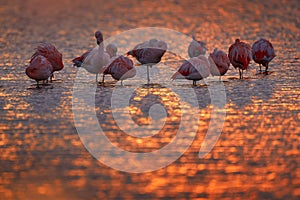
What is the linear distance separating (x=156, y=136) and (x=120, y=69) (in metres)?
3.62

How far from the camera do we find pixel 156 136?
30.0ft

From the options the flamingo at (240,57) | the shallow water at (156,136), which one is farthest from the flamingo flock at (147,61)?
the shallow water at (156,136)

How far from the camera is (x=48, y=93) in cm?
1190

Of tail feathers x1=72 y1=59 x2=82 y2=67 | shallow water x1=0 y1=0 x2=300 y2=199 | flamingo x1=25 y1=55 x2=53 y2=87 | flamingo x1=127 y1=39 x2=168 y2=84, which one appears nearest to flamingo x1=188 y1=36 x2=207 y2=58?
shallow water x1=0 y1=0 x2=300 y2=199

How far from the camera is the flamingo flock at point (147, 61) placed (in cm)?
1243

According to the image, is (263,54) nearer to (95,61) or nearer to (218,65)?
(218,65)

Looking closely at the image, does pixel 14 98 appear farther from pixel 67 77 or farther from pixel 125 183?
pixel 125 183

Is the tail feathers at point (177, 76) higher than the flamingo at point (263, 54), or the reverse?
the flamingo at point (263, 54)

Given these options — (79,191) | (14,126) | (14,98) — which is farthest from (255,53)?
(79,191)

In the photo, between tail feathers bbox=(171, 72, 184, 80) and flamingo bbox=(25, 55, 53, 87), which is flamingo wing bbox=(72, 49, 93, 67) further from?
tail feathers bbox=(171, 72, 184, 80)

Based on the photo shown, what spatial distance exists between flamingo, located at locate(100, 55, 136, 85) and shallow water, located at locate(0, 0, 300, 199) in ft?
0.53

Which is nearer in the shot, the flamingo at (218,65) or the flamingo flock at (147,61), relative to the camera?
the flamingo flock at (147,61)

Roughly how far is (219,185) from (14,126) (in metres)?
3.35

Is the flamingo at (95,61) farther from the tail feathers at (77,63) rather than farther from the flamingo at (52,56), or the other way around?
the flamingo at (52,56)
